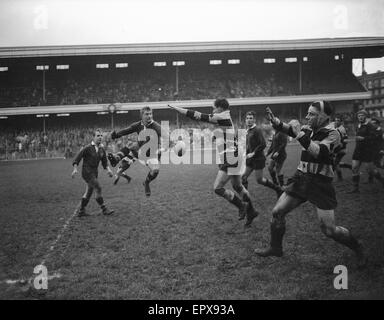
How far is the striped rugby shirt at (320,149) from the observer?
4062 mm

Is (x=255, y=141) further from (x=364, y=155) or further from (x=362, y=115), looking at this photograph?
(x=364, y=155)

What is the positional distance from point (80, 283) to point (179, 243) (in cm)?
178

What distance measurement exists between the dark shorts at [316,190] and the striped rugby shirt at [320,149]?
8 cm

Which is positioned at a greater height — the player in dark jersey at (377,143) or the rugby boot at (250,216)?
the player in dark jersey at (377,143)

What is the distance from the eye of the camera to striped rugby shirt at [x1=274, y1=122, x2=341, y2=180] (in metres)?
4.06

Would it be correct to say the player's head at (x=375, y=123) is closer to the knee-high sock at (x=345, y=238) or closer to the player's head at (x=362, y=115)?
the player's head at (x=362, y=115)

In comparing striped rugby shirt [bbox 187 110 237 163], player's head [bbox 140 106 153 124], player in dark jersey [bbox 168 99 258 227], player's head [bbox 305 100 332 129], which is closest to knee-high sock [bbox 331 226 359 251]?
player's head [bbox 305 100 332 129]

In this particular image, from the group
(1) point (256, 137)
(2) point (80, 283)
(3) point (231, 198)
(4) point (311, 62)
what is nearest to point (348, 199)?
(1) point (256, 137)

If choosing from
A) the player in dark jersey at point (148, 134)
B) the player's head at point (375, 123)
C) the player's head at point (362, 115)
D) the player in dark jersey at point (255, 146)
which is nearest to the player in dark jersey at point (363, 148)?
the player's head at point (362, 115)

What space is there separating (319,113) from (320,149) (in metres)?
0.51

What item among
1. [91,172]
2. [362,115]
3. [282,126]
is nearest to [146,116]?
[91,172]

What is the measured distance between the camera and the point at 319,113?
431 centimetres

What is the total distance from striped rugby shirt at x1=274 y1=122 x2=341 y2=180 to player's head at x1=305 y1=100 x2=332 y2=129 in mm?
99

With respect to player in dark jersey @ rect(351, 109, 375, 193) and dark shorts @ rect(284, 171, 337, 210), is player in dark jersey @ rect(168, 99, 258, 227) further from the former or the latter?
player in dark jersey @ rect(351, 109, 375, 193)
